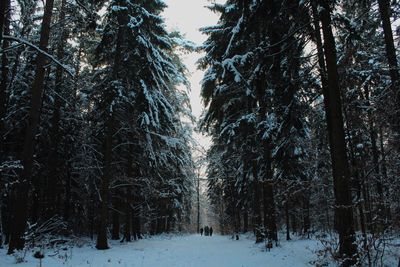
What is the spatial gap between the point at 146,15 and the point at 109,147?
279 inches

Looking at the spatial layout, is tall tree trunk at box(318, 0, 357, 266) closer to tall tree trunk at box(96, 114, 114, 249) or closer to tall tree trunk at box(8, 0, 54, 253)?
tall tree trunk at box(8, 0, 54, 253)

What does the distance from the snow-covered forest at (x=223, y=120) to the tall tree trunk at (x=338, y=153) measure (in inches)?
1.4

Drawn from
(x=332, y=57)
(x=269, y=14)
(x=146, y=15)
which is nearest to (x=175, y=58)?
(x=146, y=15)

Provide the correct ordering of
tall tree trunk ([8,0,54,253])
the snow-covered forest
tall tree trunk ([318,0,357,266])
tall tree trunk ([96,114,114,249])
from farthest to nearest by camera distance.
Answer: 1. tall tree trunk ([96,114,114,249])
2. tall tree trunk ([8,0,54,253])
3. the snow-covered forest
4. tall tree trunk ([318,0,357,266])

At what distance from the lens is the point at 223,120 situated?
69.1 feet

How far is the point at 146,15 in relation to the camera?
56.4ft

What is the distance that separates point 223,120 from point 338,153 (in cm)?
1275

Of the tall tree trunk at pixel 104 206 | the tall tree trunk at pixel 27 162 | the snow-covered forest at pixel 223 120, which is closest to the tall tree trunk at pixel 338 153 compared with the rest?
the snow-covered forest at pixel 223 120

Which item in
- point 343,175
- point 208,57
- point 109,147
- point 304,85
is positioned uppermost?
point 208,57

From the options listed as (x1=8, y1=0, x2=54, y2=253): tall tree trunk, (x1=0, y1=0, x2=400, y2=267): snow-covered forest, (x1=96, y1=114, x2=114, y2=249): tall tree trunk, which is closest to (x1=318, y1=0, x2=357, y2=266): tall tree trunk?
(x1=0, y1=0, x2=400, y2=267): snow-covered forest

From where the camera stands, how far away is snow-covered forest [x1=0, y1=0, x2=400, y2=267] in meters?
9.12

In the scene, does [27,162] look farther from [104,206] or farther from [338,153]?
[338,153]

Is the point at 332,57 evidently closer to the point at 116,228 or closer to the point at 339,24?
A: the point at 339,24

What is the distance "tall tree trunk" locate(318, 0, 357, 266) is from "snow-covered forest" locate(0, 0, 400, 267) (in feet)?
0.12
